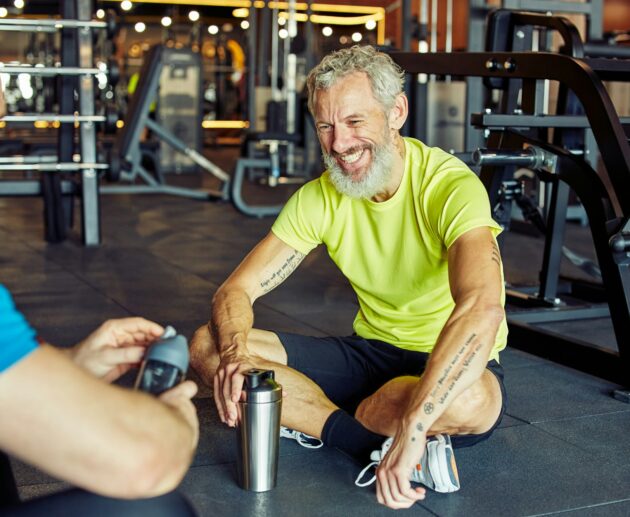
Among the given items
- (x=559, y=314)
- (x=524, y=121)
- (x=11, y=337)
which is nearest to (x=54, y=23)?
(x=524, y=121)

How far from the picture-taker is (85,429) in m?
0.87

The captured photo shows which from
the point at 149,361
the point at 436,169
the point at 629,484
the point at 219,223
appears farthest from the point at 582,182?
the point at 219,223

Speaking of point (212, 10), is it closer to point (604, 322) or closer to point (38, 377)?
point (604, 322)

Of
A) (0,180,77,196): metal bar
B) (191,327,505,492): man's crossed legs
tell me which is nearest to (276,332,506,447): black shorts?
(191,327,505,492): man's crossed legs

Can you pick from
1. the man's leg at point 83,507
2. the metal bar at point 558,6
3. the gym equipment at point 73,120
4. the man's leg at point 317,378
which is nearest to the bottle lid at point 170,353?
the man's leg at point 83,507

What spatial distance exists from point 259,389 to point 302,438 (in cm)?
44

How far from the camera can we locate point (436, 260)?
6.82 ft

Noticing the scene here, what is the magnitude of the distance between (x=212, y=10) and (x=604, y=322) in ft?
46.2

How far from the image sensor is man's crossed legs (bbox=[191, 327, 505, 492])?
1.96m

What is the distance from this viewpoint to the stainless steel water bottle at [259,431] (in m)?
1.77

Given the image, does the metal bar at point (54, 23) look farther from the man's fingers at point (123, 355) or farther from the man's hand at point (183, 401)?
the man's hand at point (183, 401)

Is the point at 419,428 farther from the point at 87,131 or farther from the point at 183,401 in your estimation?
the point at 87,131

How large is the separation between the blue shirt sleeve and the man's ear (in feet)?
4.41

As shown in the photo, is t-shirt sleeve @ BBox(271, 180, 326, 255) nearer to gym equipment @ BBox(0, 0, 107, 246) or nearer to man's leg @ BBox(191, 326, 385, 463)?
man's leg @ BBox(191, 326, 385, 463)
